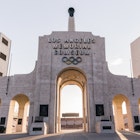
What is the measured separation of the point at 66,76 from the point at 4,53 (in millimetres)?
21214

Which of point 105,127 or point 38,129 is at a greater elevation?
point 105,127

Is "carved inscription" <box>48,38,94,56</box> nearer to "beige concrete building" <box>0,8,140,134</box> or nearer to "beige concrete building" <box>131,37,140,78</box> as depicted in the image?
"beige concrete building" <box>0,8,140,134</box>

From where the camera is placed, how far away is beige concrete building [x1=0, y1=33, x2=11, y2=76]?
49494 mm

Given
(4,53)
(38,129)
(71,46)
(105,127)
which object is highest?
(4,53)

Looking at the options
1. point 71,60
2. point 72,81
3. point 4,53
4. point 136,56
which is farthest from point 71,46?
point 136,56

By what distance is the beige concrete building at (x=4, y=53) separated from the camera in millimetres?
49494

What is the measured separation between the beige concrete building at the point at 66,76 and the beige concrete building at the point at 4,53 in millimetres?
12935

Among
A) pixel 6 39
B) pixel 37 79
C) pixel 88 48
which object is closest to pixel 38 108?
pixel 37 79

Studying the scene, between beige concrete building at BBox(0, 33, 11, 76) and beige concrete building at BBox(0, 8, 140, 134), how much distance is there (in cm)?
1294

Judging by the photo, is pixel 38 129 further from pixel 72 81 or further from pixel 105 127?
pixel 72 81

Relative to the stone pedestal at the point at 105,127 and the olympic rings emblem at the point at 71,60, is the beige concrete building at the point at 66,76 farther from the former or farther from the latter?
the stone pedestal at the point at 105,127

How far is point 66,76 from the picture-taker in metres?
41.4

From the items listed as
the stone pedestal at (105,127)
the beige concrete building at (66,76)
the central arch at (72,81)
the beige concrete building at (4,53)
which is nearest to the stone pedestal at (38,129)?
the beige concrete building at (66,76)

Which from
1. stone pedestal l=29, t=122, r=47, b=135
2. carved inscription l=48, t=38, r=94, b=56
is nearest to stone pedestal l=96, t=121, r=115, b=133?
stone pedestal l=29, t=122, r=47, b=135
